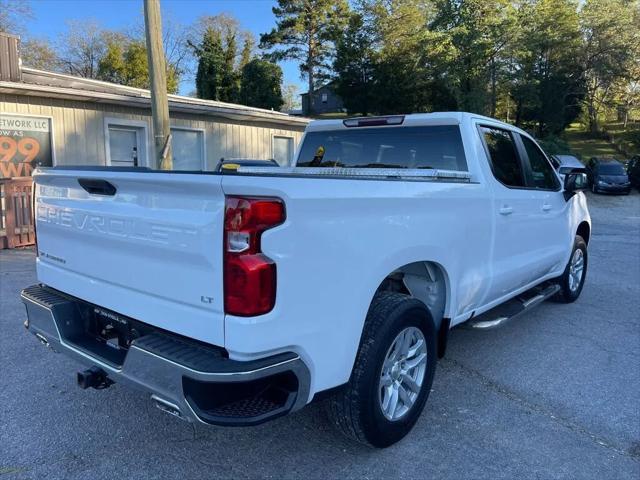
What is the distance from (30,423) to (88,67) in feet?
154

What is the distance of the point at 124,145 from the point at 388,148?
9.50 metres

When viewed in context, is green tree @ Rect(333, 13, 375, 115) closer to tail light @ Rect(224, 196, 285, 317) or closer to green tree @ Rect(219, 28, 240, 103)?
green tree @ Rect(219, 28, 240, 103)

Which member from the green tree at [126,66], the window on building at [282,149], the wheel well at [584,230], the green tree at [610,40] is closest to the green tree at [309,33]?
the green tree at [126,66]

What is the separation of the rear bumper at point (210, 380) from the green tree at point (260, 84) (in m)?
39.2

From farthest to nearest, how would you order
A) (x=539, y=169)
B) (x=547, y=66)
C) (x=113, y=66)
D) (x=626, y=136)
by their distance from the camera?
(x=113, y=66) < (x=626, y=136) < (x=547, y=66) < (x=539, y=169)

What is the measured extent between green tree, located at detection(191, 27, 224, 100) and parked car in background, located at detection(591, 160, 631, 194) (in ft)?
95.9

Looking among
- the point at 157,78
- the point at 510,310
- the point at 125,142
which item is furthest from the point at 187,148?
the point at 510,310

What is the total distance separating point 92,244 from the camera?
2717 millimetres

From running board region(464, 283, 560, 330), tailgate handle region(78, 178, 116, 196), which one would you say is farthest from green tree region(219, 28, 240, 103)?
tailgate handle region(78, 178, 116, 196)

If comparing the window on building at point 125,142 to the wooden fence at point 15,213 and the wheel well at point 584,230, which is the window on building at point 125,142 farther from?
the wheel well at point 584,230

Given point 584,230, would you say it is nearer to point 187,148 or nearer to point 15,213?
point 15,213

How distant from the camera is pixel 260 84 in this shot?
40.0 m

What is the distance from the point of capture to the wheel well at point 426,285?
3.29m

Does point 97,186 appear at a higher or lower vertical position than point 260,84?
lower
